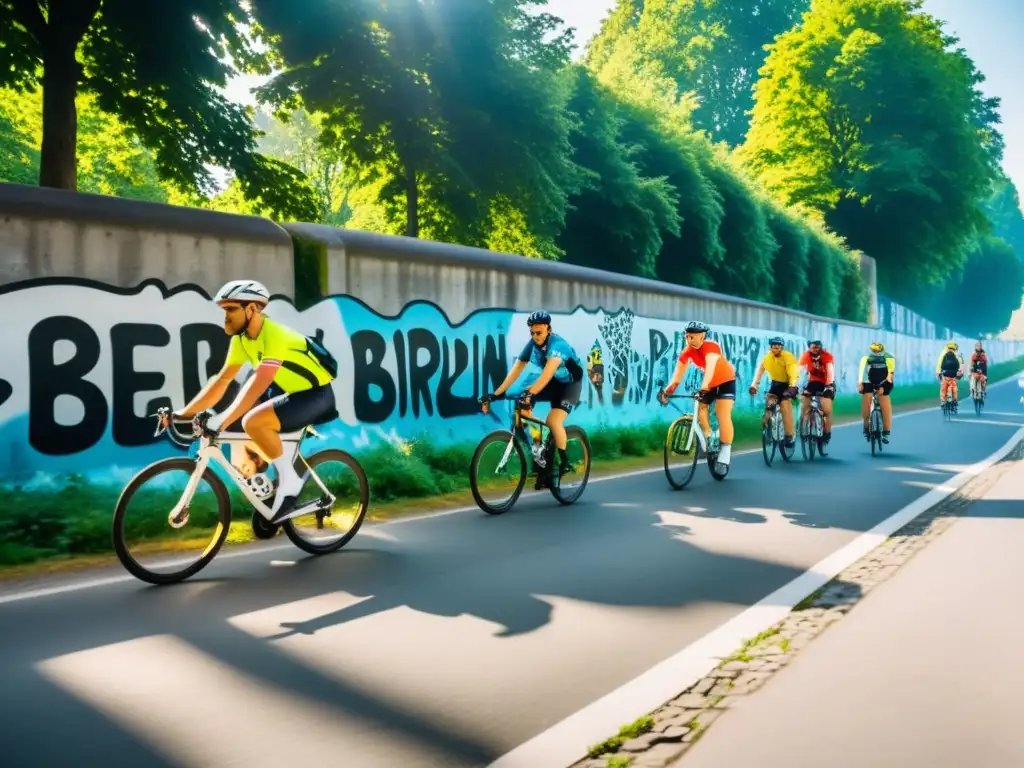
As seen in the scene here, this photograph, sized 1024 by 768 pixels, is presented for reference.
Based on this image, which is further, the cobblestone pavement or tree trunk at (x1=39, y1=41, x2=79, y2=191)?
tree trunk at (x1=39, y1=41, x2=79, y2=191)

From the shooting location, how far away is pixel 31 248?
28.9 ft

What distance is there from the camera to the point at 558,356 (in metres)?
10.1

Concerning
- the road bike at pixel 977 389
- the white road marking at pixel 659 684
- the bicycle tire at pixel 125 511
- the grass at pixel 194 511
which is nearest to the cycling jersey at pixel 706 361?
the grass at pixel 194 511

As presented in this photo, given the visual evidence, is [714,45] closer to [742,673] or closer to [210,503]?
[210,503]

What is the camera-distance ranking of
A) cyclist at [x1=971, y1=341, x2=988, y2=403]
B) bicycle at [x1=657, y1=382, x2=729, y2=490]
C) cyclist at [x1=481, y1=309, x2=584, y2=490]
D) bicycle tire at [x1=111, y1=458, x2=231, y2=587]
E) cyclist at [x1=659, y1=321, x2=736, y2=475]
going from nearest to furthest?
1. bicycle tire at [x1=111, y1=458, x2=231, y2=587]
2. cyclist at [x1=481, y1=309, x2=584, y2=490]
3. cyclist at [x1=659, y1=321, x2=736, y2=475]
4. bicycle at [x1=657, y1=382, x2=729, y2=490]
5. cyclist at [x1=971, y1=341, x2=988, y2=403]

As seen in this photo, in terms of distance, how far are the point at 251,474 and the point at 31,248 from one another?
121 inches

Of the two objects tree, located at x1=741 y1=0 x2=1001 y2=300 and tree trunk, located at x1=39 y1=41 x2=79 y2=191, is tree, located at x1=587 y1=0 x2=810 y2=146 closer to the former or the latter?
tree, located at x1=741 y1=0 x2=1001 y2=300

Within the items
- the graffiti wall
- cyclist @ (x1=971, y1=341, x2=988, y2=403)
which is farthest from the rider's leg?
cyclist @ (x1=971, y1=341, x2=988, y2=403)

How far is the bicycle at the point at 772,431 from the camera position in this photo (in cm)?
1534

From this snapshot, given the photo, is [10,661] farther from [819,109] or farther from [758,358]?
[819,109]

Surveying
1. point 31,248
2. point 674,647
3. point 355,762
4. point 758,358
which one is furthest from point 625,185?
point 355,762

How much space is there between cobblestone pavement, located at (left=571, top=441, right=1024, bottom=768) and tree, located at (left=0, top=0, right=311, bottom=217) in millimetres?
14343

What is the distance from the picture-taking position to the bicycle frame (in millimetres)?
6777

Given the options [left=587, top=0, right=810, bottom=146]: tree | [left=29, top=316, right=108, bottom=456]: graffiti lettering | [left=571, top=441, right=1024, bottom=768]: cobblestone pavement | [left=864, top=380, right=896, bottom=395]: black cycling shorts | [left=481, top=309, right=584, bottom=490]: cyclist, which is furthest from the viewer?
[left=587, top=0, right=810, bottom=146]: tree
